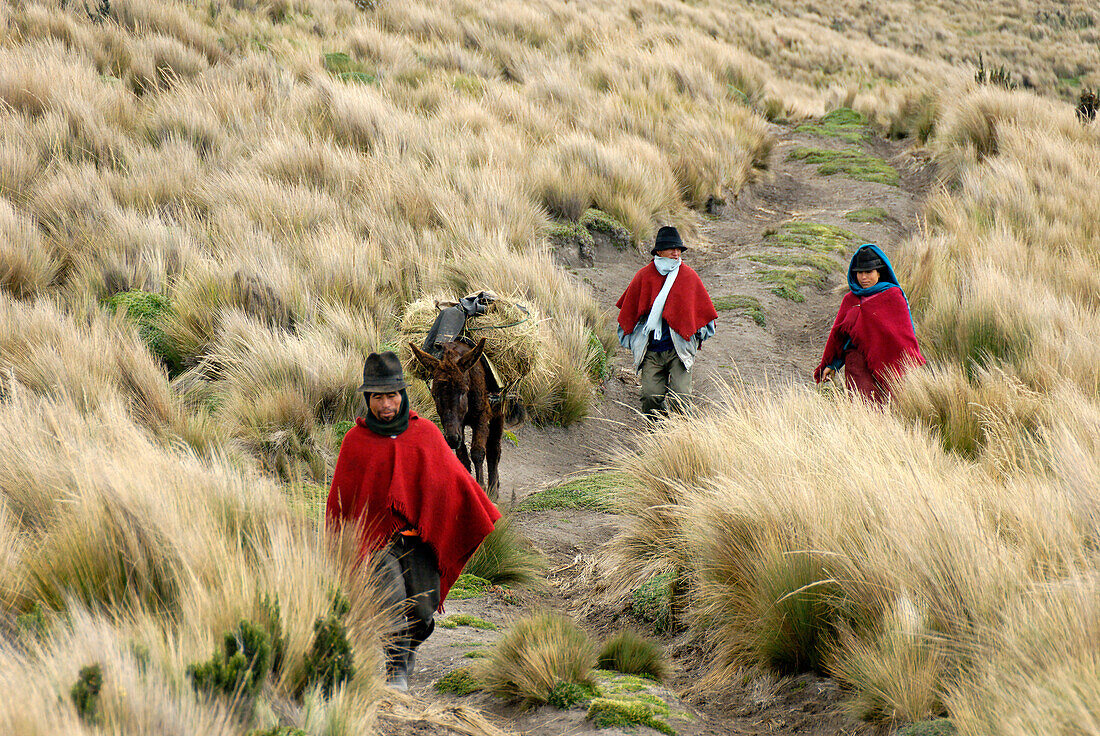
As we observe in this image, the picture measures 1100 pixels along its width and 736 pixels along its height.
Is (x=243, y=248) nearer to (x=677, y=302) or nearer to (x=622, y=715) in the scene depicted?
(x=677, y=302)

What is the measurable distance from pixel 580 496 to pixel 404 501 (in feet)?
9.20

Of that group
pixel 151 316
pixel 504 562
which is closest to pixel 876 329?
pixel 504 562

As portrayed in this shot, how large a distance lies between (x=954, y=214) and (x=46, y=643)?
12502 millimetres

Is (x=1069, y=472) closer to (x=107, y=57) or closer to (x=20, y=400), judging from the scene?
(x=20, y=400)

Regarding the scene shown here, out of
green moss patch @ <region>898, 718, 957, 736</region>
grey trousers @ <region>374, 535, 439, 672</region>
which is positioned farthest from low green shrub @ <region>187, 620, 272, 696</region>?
green moss patch @ <region>898, 718, 957, 736</region>

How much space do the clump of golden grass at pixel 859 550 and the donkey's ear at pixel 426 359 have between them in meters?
1.83

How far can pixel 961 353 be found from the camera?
317 inches

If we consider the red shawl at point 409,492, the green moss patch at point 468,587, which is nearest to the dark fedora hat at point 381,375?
the red shawl at point 409,492

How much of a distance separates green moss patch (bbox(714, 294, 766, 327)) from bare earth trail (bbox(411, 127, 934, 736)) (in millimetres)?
70

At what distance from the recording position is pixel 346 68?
14.8 m

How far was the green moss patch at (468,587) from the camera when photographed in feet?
16.7

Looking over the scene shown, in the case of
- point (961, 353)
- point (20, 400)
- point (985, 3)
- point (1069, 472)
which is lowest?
point (961, 353)

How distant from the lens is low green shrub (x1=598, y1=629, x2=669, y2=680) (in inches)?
158

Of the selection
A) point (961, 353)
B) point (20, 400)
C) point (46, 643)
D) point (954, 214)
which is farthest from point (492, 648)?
point (954, 214)
